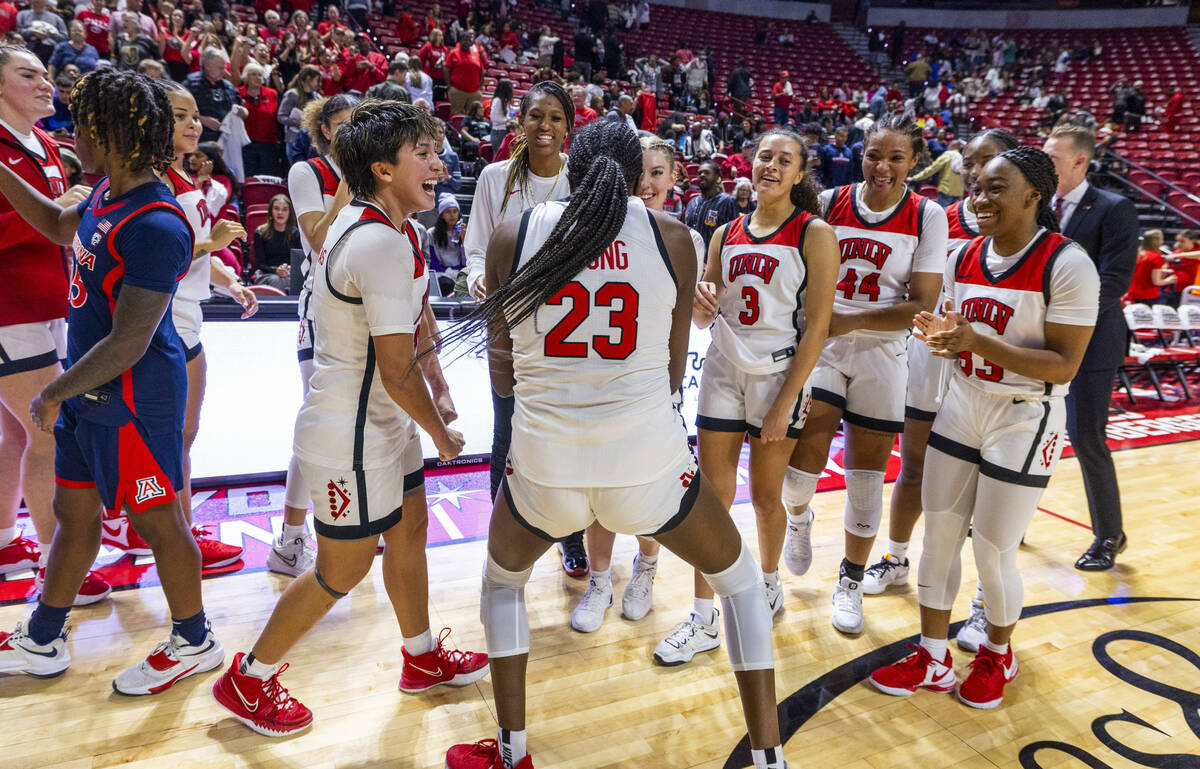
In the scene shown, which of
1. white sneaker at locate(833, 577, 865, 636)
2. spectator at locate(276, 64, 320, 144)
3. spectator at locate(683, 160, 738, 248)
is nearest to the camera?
white sneaker at locate(833, 577, 865, 636)

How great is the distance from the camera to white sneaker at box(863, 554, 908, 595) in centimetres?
346

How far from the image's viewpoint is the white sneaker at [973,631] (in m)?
3.04

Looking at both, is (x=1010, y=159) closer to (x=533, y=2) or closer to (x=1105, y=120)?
(x=533, y=2)

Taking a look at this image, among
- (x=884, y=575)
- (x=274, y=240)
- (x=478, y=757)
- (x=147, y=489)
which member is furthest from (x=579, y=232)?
(x=274, y=240)

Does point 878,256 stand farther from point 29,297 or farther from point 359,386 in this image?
point 29,297

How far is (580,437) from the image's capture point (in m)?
1.83

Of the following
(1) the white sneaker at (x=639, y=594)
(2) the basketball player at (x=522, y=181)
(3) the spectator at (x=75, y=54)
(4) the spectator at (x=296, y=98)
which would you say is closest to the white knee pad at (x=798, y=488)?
(1) the white sneaker at (x=639, y=594)

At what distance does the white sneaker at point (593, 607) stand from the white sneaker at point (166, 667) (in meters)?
1.32

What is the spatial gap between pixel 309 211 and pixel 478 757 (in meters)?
2.17

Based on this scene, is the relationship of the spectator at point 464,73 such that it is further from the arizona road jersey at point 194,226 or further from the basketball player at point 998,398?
the basketball player at point 998,398

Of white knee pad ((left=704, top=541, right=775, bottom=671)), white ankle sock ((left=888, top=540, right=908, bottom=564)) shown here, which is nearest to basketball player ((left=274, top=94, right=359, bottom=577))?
white knee pad ((left=704, top=541, right=775, bottom=671))

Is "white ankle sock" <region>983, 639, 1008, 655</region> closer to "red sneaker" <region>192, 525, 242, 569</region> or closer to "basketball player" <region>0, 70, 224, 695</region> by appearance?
"basketball player" <region>0, 70, 224, 695</region>

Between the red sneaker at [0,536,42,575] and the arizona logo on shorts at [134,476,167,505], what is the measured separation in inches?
50.2

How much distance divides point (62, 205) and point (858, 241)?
302cm
